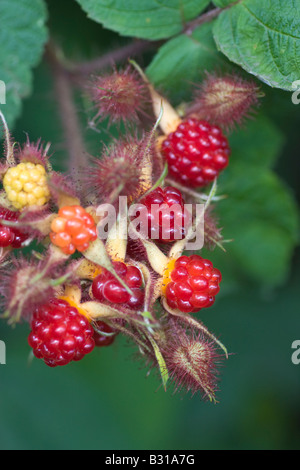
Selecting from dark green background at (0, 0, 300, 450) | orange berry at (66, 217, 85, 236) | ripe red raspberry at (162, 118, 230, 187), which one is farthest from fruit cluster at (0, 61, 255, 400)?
dark green background at (0, 0, 300, 450)

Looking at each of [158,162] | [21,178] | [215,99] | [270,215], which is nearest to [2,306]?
[21,178]

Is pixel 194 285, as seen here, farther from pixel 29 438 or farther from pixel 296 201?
pixel 29 438

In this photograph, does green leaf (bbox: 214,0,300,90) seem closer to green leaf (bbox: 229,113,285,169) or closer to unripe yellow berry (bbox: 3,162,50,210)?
green leaf (bbox: 229,113,285,169)

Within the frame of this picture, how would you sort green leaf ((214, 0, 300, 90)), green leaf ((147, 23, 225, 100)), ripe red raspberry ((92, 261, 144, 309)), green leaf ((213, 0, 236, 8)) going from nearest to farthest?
ripe red raspberry ((92, 261, 144, 309)), green leaf ((214, 0, 300, 90)), green leaf ((213, 0, 236, 8)), green leaf ((147, 23, 225, 100))

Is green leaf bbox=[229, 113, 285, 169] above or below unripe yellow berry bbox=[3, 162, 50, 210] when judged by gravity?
below

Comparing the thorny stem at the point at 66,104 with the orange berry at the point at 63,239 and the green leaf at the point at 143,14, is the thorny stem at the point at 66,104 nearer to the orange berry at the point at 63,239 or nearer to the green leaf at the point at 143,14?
the green leaf at the point at 143,14
